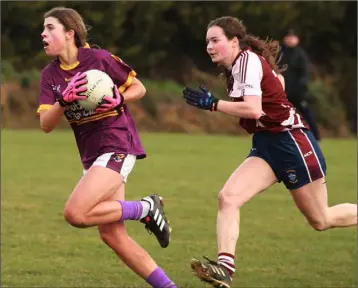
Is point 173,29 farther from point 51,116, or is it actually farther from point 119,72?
point 51,116

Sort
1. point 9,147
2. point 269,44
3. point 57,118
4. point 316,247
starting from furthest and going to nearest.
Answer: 1. point 9,147
2. point 316,247
3. point 269,44
4. point 57,118

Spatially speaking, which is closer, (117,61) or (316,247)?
(117,61)

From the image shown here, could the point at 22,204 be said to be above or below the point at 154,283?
below

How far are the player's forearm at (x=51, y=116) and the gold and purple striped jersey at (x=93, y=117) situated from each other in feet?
0.18

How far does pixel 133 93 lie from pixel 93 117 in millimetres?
362

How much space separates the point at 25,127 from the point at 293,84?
8.79 metres

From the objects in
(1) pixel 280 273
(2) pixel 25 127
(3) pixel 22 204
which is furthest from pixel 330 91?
(1) pixel 280 273

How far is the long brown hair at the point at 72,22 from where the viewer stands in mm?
6203

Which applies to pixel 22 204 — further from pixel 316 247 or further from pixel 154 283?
pixel 154 283

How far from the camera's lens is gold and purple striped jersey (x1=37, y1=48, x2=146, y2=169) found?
6.12 metres

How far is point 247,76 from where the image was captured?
625cm

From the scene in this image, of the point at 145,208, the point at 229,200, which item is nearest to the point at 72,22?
the point at 145,208

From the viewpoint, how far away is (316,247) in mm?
8641

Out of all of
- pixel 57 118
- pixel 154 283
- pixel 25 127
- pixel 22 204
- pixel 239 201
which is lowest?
pixel 25 127
